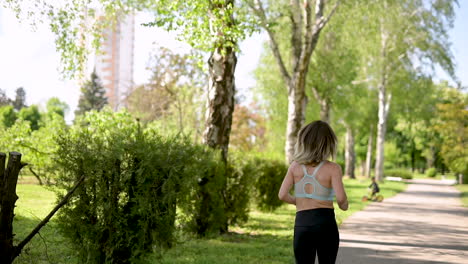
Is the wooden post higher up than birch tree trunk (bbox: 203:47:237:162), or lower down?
lower down

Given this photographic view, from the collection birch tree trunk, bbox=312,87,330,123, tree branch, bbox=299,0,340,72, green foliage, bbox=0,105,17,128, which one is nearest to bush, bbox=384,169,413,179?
birch tree trunk, bbox=312,87,330,123

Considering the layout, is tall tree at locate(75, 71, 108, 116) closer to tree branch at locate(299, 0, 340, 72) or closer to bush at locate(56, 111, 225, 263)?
tree branch at locate(299, 0, 340, 72)

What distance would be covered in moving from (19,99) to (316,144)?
92.9 meters

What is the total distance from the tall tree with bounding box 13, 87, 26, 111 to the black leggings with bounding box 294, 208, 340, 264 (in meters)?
87.1

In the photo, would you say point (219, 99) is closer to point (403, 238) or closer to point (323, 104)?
point (403, 238)

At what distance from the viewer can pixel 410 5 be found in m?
35.1

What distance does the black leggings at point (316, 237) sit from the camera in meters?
4.30

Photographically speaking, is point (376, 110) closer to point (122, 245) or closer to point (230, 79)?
point (230, 79)

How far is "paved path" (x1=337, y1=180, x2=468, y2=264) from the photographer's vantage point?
861 cm

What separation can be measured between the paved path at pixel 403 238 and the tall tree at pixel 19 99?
78.9 m

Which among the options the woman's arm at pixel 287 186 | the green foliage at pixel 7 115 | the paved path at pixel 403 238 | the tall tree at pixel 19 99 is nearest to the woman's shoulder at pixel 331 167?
the woman's arm at pixel 287 186

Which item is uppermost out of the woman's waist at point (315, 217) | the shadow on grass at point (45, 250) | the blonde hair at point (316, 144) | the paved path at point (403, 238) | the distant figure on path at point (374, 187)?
the blonde hair at point (316, 144)

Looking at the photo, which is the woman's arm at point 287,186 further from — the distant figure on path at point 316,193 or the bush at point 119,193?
the bush at point 119,193

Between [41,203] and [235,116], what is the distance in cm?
3500
